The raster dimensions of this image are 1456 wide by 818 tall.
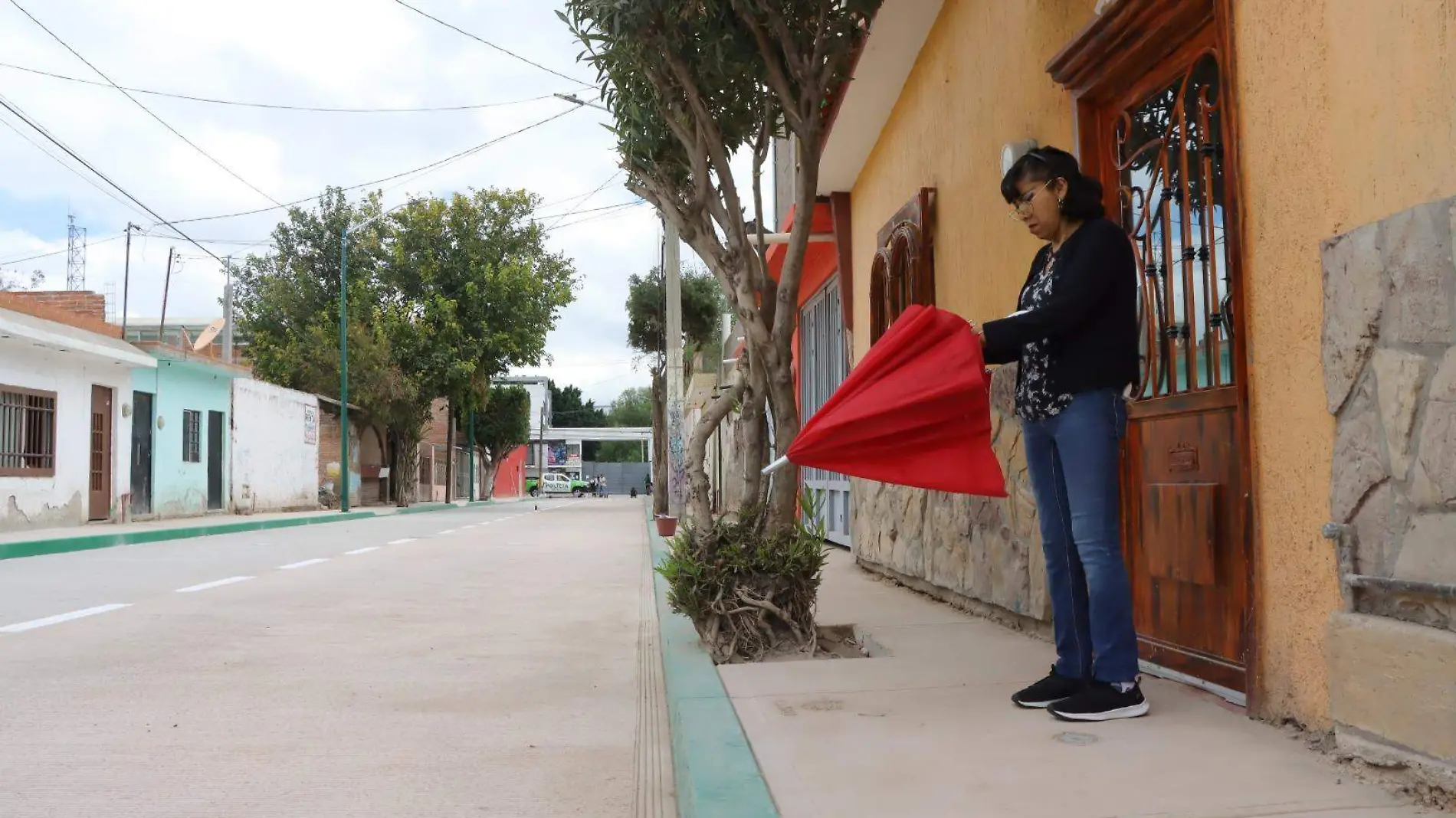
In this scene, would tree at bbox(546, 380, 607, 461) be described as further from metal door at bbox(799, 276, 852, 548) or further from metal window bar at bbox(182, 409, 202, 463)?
metal door at bbox(799, 276, 852, 548)

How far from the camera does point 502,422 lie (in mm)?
57031

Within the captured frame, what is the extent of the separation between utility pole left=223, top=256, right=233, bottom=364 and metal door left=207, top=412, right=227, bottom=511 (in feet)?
38.5

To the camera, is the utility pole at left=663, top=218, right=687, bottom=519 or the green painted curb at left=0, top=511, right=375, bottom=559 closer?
the green painted curb at left=0, top=511, right=375, bottom=559

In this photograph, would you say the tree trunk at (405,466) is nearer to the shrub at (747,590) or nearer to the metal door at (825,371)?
the metal door at (825,371)

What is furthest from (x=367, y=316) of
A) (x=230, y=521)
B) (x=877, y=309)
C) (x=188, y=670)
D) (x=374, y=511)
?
(x=188, y=670)

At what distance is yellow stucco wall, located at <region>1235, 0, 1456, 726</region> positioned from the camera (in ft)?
8.61

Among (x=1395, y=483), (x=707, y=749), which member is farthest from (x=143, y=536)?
(x=1395, y=483)

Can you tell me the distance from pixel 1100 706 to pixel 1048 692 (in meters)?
0.28

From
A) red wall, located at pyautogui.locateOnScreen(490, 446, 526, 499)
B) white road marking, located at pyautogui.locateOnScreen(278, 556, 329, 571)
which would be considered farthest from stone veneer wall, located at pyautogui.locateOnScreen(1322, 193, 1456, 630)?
red wall, located at pyautogui.locateOnScreen(490, 446, 526, 499)

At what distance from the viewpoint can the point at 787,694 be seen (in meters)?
4.11

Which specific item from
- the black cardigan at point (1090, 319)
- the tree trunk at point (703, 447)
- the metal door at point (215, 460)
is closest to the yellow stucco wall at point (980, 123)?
the tree trunk at point (703, 447)

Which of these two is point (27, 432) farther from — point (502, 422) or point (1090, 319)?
point (502, 422)

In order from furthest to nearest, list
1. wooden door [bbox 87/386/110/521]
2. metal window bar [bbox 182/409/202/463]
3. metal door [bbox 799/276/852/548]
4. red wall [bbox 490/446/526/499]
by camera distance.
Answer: red wall [bbox 490/446/526/499]
metal window bar [bbox 182/409/202/463]
wooden door [bbox 87/386/110/521]
metal door [bbox 799/276/852/548]

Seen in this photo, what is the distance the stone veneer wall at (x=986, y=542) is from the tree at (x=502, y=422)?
49.2m
